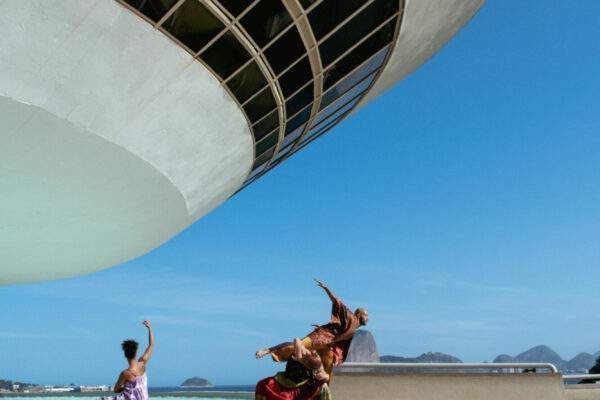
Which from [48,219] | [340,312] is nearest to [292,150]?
[48,219]

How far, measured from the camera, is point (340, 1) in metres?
8.64

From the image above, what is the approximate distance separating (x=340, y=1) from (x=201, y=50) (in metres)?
2.65

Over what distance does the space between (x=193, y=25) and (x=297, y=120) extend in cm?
466

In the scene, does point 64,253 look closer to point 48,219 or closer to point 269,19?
point 48,219

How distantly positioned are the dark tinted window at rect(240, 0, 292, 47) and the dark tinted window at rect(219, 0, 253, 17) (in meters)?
0.15

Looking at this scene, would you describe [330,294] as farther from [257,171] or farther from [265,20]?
[257,171]

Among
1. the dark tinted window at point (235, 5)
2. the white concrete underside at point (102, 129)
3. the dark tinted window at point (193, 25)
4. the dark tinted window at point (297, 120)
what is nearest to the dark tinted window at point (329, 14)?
the dark tinted window at point (235, 5)

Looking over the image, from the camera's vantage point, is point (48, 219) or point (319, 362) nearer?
point (319, 362)

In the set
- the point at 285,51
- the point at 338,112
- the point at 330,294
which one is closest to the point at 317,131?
the point at 338,112

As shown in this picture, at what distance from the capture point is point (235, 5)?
789 cm

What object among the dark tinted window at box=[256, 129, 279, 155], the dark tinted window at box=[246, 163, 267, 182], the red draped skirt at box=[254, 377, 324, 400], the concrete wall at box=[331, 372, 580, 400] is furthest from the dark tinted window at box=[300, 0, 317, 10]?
the concrete wall at box=[331, 372, 580, 400]

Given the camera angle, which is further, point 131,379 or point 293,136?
point 293,136

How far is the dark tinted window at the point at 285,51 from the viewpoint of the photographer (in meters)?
8.84

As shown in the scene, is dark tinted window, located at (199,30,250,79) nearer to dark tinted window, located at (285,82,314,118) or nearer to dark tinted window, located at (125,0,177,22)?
dark tinted window, located at (125,0,177,22)
